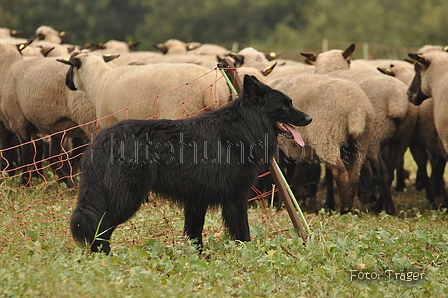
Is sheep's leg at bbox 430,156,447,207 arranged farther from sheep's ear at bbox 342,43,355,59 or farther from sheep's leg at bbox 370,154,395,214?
sheep's ear at bbox 342,43,355,59

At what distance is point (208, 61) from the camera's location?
1212cm

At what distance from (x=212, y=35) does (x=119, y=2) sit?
17.4 ft

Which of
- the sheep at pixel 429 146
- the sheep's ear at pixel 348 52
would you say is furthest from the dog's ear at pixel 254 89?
the sheep's ear at pixel 348 52

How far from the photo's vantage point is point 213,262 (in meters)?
5.30

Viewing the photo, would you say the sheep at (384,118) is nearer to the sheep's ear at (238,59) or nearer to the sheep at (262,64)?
the sheep at (262,64)

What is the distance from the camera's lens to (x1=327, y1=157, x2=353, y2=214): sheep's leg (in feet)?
28.2

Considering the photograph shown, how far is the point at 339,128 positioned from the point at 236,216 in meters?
3.07

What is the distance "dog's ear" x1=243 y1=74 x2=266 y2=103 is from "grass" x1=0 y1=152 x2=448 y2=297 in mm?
1131

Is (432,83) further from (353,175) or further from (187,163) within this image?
(187,163)

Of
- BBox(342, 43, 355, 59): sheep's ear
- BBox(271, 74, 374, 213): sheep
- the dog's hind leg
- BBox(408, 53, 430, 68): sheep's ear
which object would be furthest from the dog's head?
BBox(342, 43, 355, 59): sheep's ear

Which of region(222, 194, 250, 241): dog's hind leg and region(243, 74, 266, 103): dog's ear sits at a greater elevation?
region(243, 74, 266, 103): dog's ear

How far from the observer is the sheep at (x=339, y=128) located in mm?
8562

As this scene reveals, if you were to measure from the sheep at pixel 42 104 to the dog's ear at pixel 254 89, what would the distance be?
4.03 metres

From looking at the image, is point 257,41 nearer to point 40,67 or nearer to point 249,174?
point 40,67
